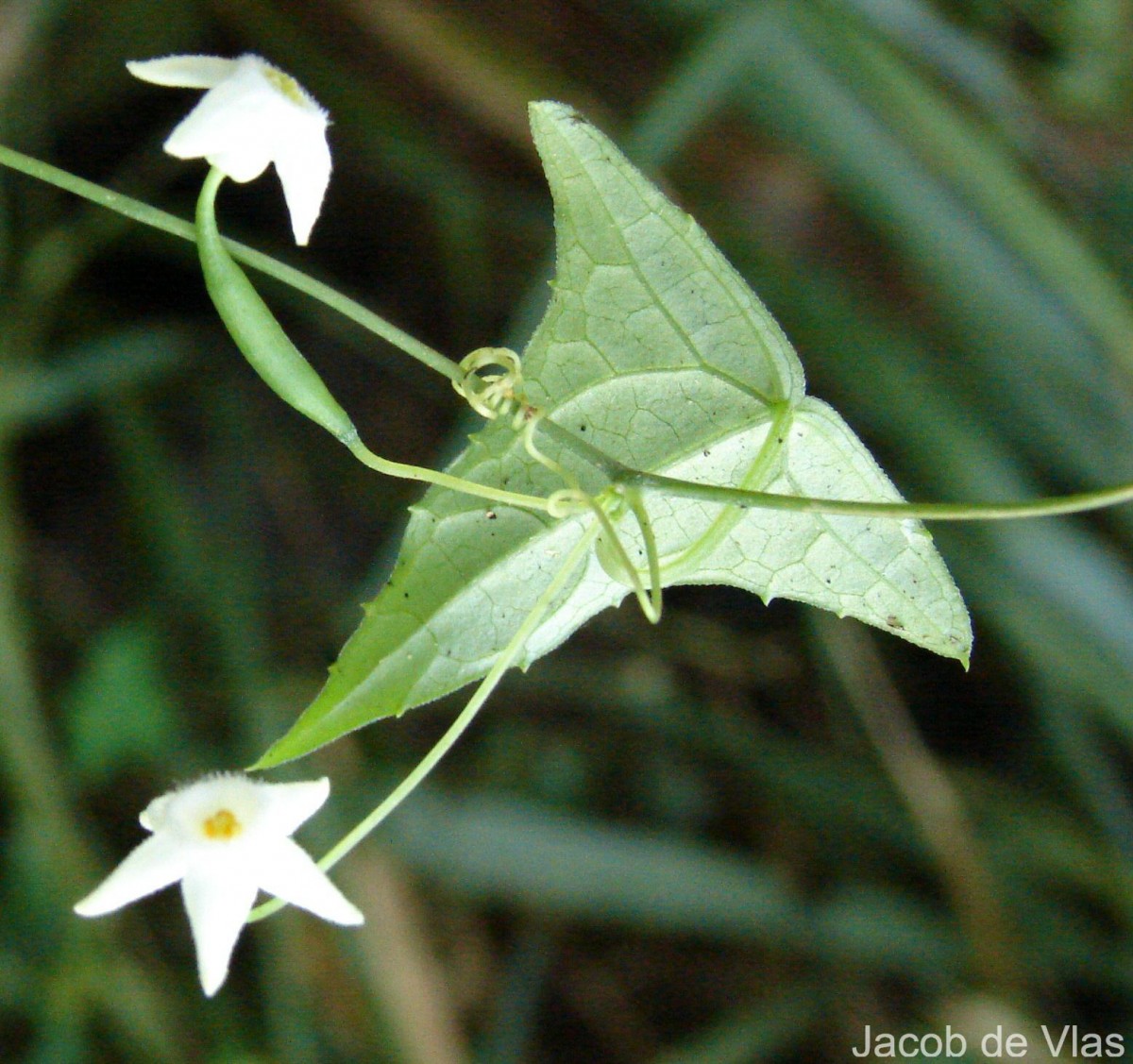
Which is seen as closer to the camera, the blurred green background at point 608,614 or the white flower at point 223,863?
the white flower at point 223,863

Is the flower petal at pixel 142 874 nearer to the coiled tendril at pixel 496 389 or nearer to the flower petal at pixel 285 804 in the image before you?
the flower petal at pixel 285 804

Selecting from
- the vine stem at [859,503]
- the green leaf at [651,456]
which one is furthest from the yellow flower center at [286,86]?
the vine stem at [859,503]

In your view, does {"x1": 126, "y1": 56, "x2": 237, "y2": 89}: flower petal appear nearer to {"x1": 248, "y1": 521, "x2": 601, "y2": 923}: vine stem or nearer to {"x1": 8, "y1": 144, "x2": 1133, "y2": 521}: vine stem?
{"x1": 8, "y1": 144, "x2": 1133, "y2": 521}: vine stem

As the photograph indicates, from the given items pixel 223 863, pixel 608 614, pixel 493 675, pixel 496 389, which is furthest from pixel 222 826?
pixel 608 614

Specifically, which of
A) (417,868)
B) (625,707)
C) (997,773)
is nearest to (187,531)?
(417,868)

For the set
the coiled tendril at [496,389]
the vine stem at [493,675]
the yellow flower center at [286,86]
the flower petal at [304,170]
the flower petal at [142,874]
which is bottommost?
the flower petal at [142,874]

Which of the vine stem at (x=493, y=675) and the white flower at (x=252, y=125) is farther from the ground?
the white flower at (x=252, y=125)

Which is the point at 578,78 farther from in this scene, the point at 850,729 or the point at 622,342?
the point at 622,342

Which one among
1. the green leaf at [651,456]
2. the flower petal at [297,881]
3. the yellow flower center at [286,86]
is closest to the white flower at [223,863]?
the flower petal at [297,881]
